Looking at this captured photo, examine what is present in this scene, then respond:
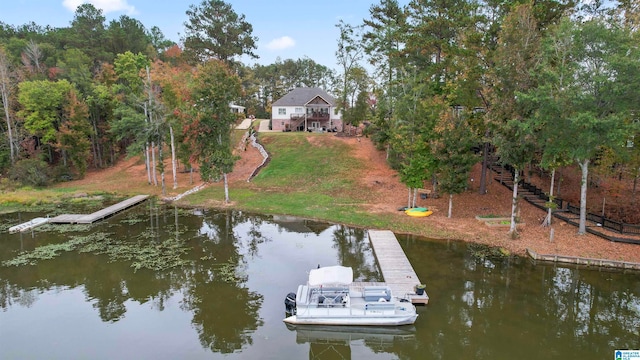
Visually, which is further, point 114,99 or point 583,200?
point 114,99

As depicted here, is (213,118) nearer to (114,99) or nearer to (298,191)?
(298,191)

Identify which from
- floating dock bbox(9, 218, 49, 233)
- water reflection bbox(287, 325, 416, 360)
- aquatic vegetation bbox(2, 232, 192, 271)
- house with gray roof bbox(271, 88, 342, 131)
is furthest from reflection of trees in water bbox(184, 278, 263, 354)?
house with gray roof bbox(271, 88, 342, 131)

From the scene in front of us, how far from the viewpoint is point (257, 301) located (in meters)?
17.3

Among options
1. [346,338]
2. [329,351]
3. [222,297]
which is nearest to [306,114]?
[222,297]

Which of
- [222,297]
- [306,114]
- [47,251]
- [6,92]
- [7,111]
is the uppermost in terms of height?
[6,92]

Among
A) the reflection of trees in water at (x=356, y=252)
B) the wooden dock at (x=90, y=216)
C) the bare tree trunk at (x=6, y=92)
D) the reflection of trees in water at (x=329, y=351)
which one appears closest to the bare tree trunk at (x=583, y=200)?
the reflection of trees in water at (x=356, y=252)

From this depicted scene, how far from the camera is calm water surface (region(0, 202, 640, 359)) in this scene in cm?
1411

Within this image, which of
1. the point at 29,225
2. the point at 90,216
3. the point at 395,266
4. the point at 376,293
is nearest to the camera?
the point at 376,293

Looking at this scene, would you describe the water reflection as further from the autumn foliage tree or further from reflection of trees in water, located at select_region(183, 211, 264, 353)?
the autumn foliage tree

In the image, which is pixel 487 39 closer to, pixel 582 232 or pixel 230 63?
pixel 582 232

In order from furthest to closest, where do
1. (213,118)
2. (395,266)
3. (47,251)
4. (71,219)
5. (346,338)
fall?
(213,118) → (71,219) → (47,251) → (395,266) → (346,338)

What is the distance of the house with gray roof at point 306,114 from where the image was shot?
61531mm

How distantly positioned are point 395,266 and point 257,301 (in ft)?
25.0

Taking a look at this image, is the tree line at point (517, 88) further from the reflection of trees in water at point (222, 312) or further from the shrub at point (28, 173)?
the shrub at point (28, 173)
